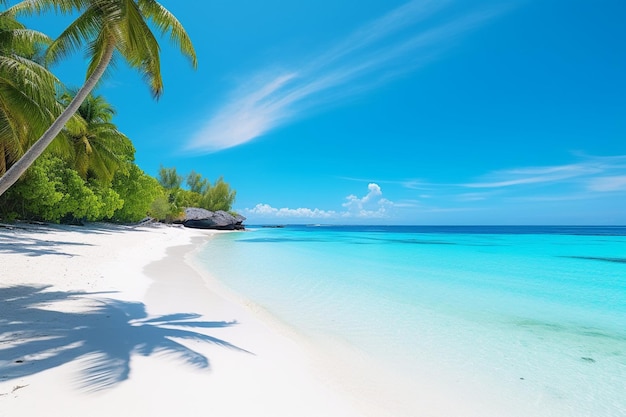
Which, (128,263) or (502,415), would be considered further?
(128,263)

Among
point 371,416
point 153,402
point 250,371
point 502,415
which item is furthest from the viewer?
point 250,371

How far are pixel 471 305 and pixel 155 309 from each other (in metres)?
6.95

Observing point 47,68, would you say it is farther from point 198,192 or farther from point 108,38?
point 198,192

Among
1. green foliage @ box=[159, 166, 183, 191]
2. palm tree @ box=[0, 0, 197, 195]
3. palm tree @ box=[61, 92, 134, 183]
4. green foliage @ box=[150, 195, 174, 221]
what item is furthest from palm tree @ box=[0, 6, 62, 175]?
green foliage @ box=[159, 166, 183, 191]

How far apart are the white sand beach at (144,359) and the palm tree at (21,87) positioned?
393 centimetres

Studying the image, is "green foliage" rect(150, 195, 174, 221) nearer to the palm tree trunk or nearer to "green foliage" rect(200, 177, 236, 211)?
"green foliage" rect(200, 177, 236, 211)

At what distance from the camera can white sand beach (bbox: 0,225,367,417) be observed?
271 cm

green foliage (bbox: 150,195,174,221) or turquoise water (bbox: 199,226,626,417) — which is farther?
green foliage (bbox: 150,195,174,221)

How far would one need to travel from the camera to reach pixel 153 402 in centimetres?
273

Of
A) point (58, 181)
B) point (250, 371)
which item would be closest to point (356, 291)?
point (250, 371)

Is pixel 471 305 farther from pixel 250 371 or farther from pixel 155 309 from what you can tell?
pixel 155 309

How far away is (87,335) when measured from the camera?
13.4ft

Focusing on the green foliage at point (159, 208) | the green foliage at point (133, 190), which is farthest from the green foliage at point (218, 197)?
the green foliage at point (133, 190)

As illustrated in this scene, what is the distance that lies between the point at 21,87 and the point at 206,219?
2002 inches
